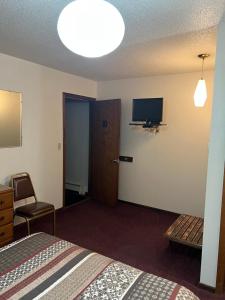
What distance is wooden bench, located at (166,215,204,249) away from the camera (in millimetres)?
2495

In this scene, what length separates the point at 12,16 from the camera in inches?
73.6

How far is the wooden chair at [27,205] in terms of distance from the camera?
8.94 ft

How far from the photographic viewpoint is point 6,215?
2508mm

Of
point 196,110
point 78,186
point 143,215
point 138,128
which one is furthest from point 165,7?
point 78,186

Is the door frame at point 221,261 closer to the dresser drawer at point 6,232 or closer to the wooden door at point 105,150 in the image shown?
the dresser drawer at point 6,232

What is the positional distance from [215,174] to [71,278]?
139cm

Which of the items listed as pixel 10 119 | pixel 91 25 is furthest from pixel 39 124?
pixel 91 25

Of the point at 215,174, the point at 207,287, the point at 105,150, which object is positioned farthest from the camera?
the point at 105,150

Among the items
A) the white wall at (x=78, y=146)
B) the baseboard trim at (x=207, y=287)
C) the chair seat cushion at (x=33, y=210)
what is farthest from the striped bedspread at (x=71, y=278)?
the white wall at (x=78, y=146)

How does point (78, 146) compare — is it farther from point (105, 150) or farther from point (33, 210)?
point (33, 210)

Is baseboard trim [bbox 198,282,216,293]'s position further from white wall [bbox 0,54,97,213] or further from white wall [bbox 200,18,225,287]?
white wall [bbox 0,54,97,213]

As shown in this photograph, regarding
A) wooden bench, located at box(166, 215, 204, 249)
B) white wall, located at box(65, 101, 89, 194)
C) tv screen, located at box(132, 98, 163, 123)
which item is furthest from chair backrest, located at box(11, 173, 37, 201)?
tv screen, located at box(132, 98, 163, 123)

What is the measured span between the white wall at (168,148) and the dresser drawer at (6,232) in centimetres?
229

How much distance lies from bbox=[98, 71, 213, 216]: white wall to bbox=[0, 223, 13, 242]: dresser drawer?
2.29 meters
